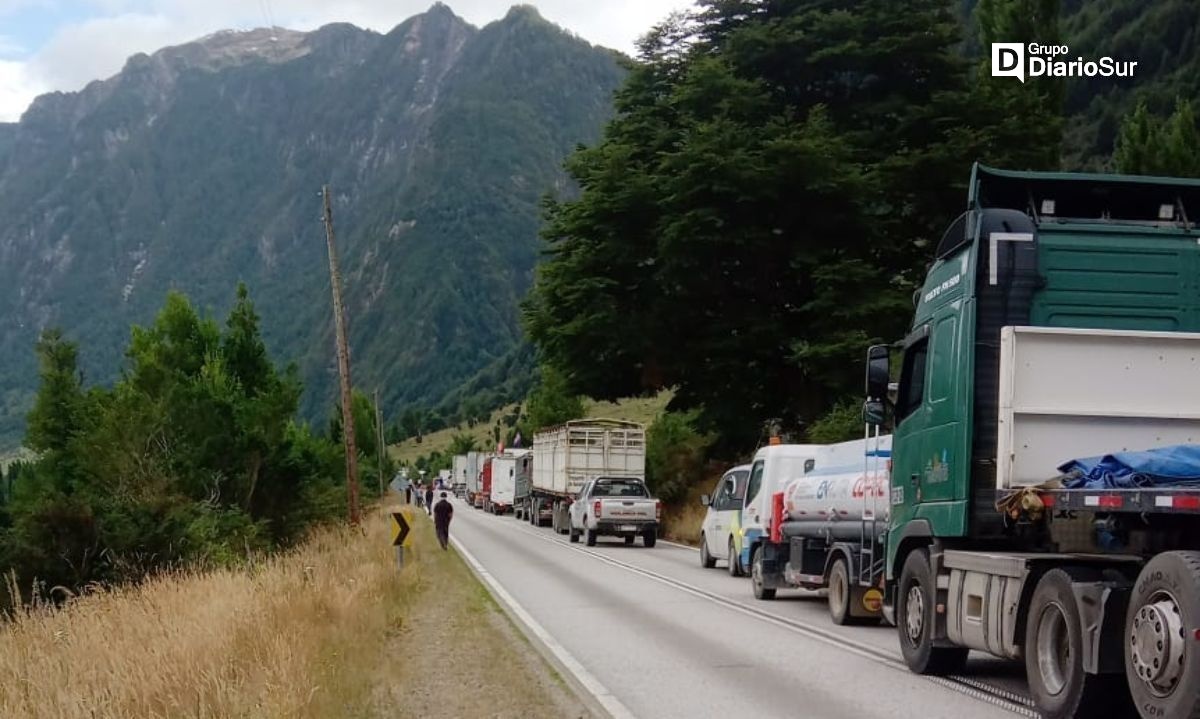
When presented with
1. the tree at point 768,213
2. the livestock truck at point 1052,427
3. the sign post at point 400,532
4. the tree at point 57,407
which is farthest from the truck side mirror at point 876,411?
the tree at point 57,407

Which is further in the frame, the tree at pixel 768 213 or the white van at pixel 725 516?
the tree at pixel 768 213

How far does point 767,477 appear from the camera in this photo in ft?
66.0

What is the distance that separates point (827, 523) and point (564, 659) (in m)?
5.17

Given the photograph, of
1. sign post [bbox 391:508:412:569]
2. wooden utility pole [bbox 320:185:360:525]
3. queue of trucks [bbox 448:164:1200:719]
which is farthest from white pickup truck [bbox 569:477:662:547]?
queue of trucks [bbox 448:164:1200:719]

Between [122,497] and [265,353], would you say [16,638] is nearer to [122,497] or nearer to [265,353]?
[122,497]

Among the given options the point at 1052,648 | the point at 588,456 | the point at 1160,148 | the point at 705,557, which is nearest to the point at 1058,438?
the point at 1052,648

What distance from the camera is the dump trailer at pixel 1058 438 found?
7742mm

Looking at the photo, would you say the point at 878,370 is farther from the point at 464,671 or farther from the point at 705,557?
the point at 705,557

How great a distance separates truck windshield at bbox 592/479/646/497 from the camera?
34.0m

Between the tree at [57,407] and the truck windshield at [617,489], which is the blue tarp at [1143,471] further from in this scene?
the tree at [57,407]

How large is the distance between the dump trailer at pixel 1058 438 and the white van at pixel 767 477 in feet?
26.8

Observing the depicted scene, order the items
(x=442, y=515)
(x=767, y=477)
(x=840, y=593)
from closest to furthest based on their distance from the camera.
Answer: (x=840, y=593) → (x=767, y=477) → (x=442, y=515)

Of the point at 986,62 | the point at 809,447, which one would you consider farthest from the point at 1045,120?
the point at 809,447

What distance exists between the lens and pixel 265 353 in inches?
1699
